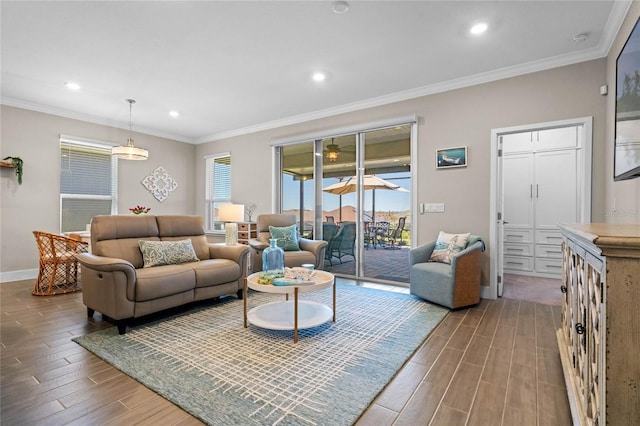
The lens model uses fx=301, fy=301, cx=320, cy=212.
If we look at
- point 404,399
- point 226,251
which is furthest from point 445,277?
point 226,251

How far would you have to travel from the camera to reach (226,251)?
365 cm

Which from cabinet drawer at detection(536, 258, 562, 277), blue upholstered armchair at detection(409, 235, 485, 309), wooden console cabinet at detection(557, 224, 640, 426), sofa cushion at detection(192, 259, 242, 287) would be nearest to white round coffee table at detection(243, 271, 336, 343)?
sofa cushion at detection(192, 259, 242, 287)

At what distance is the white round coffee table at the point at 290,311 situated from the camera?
8.10 feet

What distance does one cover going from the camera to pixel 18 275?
4.63m

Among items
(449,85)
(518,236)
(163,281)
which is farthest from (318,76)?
(518,236)

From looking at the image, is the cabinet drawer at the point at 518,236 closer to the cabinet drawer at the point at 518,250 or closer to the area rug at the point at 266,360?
the cabinet drawer at the point at 518,250

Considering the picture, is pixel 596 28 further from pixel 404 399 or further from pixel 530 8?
pixel 404 399

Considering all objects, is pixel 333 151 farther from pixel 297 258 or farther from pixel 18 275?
pixel 18 275

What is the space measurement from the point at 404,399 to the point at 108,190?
6.20 m

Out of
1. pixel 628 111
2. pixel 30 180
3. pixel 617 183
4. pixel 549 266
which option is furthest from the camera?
pixel 549 266

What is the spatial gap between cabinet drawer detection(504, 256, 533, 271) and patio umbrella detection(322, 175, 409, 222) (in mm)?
2534

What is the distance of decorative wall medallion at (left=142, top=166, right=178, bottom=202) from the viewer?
248 inches

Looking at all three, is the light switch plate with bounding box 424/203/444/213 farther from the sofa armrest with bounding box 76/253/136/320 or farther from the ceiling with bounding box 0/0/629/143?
the sofa armrest with bounding box 76/253/136/320

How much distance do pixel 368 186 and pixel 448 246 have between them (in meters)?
1.60
